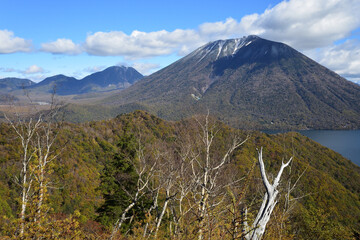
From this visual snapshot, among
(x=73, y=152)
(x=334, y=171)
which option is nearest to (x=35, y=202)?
(x=73, y=152)

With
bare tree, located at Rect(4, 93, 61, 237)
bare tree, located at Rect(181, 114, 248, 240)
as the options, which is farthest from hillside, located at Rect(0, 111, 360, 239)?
bare tree, located at Rect(181, 114, 248, 240)

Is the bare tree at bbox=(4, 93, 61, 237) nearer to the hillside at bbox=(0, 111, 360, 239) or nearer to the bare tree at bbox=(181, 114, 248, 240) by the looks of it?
the hillside at bbox=(0, 111, 360, 239)

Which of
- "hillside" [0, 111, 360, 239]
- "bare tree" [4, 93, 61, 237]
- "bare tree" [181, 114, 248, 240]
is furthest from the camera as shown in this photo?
"hillside" [0, 111, 360, 239]

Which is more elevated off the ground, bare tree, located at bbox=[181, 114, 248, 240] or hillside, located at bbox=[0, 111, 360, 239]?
bare tree, located at bbox=[181, 114, 248, 240]

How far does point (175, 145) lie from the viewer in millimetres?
14016

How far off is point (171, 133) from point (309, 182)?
4097cm

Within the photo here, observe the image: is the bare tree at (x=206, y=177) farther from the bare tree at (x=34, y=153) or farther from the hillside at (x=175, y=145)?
the bare tree at (x=34, y=153)

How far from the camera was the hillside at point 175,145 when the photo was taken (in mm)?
15805

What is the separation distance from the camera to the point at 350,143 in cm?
13650

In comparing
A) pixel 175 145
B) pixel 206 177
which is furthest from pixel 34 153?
pixel 175 145

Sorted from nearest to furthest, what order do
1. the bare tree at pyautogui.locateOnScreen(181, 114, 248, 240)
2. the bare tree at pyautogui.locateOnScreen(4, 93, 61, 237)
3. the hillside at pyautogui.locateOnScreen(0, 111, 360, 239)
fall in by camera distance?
1. the bare tree at pyautogui.locateOnScreen(181, 114, 248, 240)
2. the bare tree at pyautogui.locateOnScreen(4, 93, 61, 237)
3. the hillside at pyautogui.locateOnScreen(0, 111, 360, 239)

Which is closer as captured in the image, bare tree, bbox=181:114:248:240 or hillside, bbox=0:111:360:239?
bare tree, bbox=181:114:248:240

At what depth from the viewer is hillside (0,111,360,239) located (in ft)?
51.9

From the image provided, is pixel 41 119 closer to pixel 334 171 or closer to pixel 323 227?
pixel 323 227
